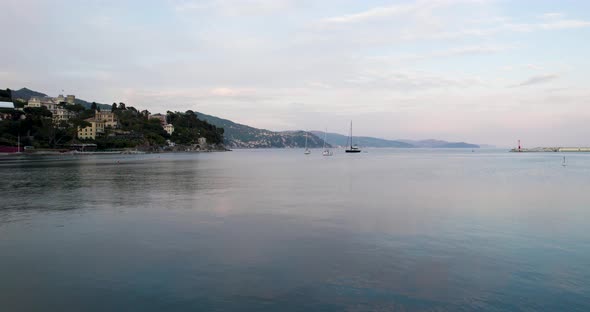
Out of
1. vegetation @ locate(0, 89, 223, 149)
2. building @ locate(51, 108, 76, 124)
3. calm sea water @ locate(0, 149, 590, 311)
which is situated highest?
building @ locate(51, 108, 76, 124)

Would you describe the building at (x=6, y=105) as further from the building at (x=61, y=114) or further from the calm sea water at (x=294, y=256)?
the calm sea water at (x=294, y=256)

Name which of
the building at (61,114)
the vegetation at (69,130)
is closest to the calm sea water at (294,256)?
the vegetation at (69,130)

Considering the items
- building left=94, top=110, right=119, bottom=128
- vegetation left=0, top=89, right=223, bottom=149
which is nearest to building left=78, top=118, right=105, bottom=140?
vegetation left=0, top=89, right=223, bottom=149

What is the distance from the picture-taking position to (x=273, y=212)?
71.6ft

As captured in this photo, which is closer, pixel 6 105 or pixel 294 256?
pixel 294 256

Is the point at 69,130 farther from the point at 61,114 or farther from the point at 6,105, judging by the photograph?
the point at 61,114

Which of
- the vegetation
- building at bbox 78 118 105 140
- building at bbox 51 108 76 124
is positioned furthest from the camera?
building at bbox 51 108 76 124

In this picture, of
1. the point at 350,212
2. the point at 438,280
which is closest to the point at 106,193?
the point at 350,212

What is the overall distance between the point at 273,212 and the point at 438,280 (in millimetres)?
12530

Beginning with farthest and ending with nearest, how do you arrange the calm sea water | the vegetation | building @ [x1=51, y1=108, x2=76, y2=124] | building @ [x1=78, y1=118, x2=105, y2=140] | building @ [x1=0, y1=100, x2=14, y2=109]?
building @ [x1=51, y1=108, x2=76, y2=124]
building @ [x1=78, y1=118, x2=105, y2=140]
building @ [x1=0, y1=100, x2=14, y2=109]
the vegetation
the calm sea water

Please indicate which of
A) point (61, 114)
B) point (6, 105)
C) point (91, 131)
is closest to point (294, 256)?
point (91, 131)

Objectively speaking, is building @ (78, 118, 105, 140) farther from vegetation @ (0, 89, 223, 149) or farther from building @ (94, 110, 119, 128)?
building @ (94, 110, 119, 128)

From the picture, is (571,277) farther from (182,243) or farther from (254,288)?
(182,243)

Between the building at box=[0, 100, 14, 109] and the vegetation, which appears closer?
the vegetation
